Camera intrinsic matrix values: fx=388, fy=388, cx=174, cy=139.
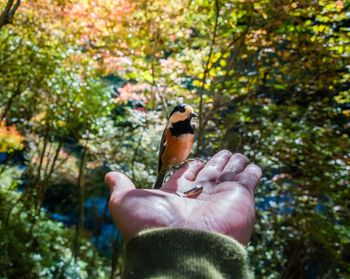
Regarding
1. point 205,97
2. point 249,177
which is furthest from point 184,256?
point 205,97

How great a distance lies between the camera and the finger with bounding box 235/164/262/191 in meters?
1.97

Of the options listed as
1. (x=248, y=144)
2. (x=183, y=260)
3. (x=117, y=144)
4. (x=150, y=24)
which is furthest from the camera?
(x=117, y=144)

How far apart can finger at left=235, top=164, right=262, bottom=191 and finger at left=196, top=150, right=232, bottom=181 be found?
194mm

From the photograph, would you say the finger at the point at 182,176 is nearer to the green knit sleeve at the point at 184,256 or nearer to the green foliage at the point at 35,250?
the green knit sleeve at the point at 184,256

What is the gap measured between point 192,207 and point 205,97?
3.20 metres

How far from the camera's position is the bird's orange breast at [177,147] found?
310 cm

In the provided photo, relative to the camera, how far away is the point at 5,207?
24.5 ft

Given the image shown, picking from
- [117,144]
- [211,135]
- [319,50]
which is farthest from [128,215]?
[117,144]

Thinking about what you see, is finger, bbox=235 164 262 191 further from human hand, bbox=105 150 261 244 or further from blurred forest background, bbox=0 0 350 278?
blurred forest background, bbox=0 0 350 278

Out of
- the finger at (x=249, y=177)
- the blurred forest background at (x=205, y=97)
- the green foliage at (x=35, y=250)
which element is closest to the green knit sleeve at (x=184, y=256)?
the finger at (x=249, y=177)

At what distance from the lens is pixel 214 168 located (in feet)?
7.67

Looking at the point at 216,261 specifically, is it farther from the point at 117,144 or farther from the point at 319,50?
the point at 117,144

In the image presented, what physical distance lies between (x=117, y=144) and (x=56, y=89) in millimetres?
1499

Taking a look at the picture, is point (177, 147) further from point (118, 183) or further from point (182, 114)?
point (118, 183)
